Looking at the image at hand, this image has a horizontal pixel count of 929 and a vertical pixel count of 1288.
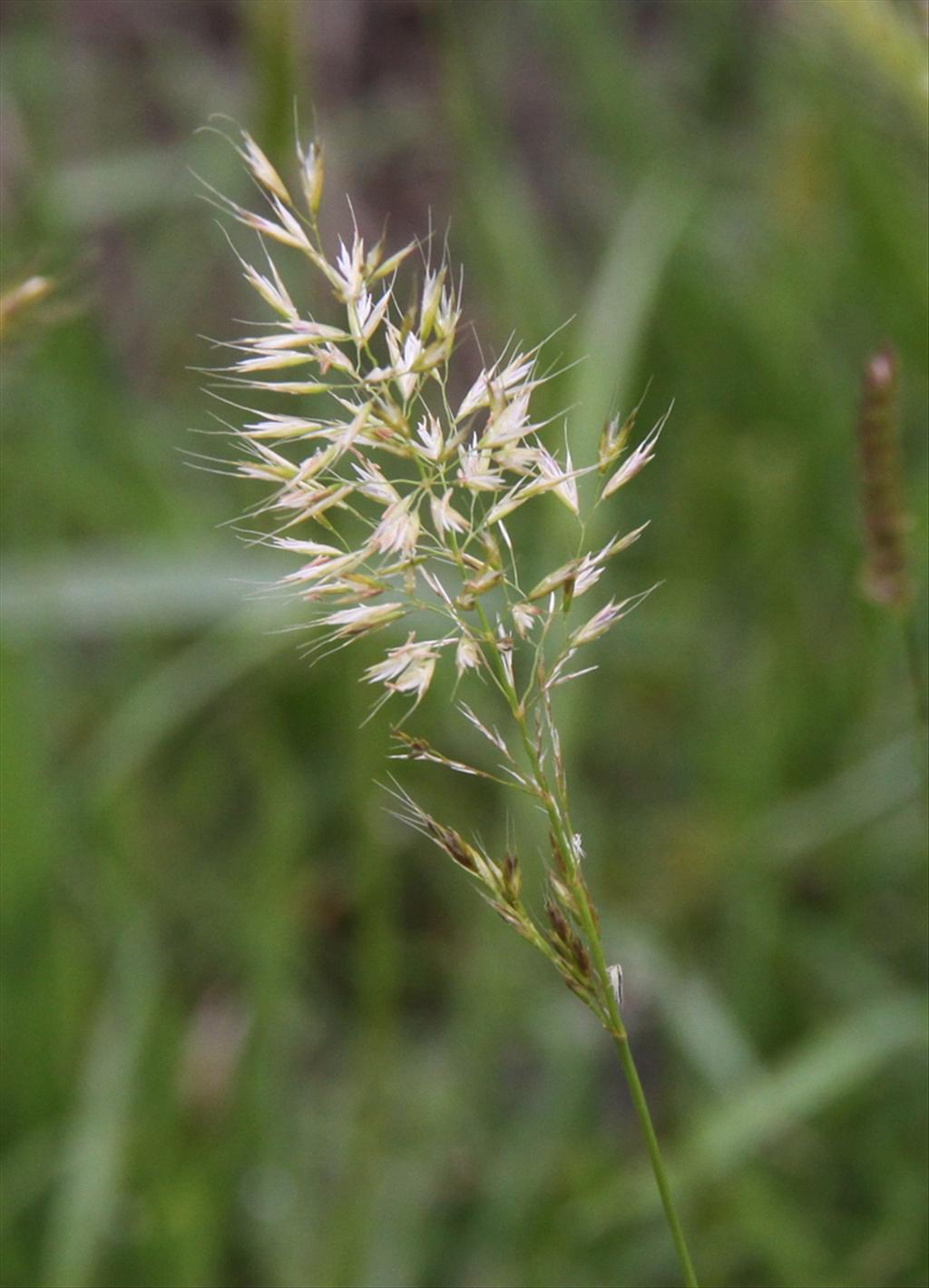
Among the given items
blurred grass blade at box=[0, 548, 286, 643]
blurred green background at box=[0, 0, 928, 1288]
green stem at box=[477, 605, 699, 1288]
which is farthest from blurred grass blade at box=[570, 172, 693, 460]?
green stem at box=[477, 605, 699, 1288]

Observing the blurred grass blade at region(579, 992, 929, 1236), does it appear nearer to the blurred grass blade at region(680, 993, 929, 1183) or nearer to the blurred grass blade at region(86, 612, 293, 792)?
the blurred grass blade at region(680, 993, 929, 1183)

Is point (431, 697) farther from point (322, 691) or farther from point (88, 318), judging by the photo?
point (88, 318)

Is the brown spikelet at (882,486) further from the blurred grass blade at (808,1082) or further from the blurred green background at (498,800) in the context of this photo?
the blurred grass blade at (808,1082)

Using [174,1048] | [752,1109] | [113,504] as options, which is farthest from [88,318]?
[752,1109]

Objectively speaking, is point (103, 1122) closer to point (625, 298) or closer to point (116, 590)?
point (116, 590)

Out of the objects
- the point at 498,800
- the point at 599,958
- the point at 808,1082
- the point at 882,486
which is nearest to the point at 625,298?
the point at 498,800

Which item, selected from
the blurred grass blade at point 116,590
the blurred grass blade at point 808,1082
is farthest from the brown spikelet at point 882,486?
the blurred grass blade at point 116,590
